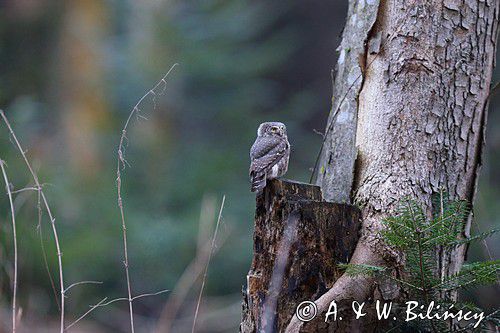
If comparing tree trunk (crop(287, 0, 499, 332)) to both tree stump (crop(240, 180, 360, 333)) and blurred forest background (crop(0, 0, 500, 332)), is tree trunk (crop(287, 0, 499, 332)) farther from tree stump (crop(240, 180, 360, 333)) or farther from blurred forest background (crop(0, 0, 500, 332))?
blurred forest background (crop(0, 0, 500, 332))

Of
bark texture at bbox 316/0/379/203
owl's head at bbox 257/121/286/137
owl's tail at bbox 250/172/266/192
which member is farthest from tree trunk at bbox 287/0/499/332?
owl's head at bbox 257/121/286/137

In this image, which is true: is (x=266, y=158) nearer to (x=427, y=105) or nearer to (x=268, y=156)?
(x=268, y=156)

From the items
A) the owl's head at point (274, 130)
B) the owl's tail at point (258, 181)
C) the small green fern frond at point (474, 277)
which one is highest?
the owl's head at point (274, 130)

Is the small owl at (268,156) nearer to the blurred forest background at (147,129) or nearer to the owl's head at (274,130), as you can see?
the owl's head at (274,130)

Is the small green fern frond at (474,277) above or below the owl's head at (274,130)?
below

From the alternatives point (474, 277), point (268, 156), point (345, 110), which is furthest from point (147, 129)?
point (474, 277)

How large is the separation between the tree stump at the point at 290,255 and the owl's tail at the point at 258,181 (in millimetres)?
160

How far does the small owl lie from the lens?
3941mm

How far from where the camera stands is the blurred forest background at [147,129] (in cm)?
1091

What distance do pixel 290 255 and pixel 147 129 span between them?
1002cm

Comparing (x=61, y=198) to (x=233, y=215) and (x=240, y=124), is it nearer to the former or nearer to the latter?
(x=233, y=215)

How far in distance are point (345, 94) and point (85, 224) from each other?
7143 mm

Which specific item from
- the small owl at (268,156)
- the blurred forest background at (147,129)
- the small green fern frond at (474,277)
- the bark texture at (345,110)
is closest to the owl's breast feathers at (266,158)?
the small owl at (268,156)

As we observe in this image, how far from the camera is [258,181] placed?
3836mm
